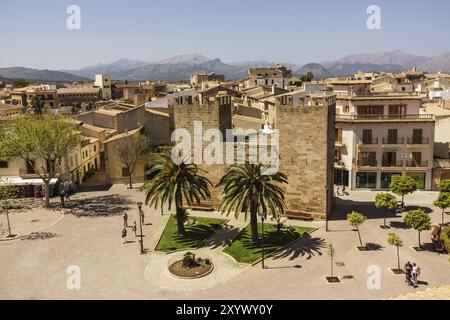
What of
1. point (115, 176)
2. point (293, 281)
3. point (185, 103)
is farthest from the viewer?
point (115, 176)

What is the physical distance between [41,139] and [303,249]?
25326 mm

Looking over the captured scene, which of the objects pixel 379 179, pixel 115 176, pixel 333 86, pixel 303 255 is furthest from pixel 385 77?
pixel 303 255

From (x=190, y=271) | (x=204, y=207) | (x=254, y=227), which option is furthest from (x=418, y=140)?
(x=190, y=271)

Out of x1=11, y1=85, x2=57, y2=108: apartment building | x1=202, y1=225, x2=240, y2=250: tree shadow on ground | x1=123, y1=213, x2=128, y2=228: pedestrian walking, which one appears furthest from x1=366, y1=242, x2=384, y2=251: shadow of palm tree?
x1=11, y1=85, x2=57, y2=108: apartment building

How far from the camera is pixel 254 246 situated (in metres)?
30.8

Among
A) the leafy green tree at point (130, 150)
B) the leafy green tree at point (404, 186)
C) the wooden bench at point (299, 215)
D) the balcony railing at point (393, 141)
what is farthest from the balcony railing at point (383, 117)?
the leafy green tree at point (130, 150)

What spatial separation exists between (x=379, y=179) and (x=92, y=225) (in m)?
28.9

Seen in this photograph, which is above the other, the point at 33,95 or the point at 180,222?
the point at 33,95

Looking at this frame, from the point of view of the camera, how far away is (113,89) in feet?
440

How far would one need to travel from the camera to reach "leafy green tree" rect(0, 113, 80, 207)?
40250 millimetres

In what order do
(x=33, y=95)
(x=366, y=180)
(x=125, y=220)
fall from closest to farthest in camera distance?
(x=125, y=220) → (x=366, y=180) → (x=33, y=95)

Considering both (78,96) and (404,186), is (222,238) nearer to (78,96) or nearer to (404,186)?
(404,186)

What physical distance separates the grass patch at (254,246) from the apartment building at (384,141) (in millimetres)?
15530

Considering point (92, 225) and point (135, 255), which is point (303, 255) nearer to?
point (135, 255)
